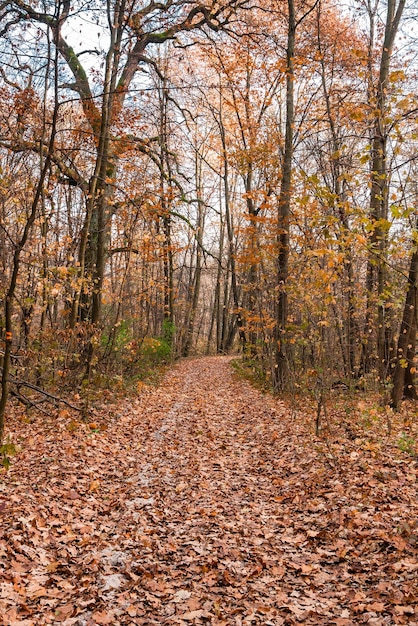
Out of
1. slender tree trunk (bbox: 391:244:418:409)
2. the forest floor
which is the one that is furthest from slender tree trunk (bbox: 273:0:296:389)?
the forest floor

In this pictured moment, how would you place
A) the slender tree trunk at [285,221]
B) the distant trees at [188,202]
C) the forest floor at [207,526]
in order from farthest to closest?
the slender tree trunk at [285,221] < the distant trees at [188,202] < the forest floor at [207,526]

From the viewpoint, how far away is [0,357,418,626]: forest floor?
4.06m

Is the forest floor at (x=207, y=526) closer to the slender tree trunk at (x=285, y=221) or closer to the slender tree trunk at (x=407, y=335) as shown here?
the slender tree trunk at (x=407, y=335)

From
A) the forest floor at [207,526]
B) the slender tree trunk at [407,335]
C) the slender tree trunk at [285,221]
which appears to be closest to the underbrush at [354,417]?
the forest floor at [207,526]

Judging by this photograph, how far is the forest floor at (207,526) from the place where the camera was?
13.3ft

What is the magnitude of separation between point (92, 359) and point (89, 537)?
6.46 meters

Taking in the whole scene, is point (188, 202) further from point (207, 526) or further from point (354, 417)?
point (207, 526)

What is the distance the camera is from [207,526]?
5.71 metres

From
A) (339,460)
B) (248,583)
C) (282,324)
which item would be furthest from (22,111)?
(248,583)

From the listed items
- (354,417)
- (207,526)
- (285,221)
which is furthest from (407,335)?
(207,526)

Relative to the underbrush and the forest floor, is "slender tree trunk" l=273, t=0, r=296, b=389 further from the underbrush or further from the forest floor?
the forest floor

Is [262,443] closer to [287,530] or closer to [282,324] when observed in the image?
[287,530]

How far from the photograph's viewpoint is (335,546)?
5.09 metres

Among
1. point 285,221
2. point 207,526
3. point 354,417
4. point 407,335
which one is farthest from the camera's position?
point 285,221
